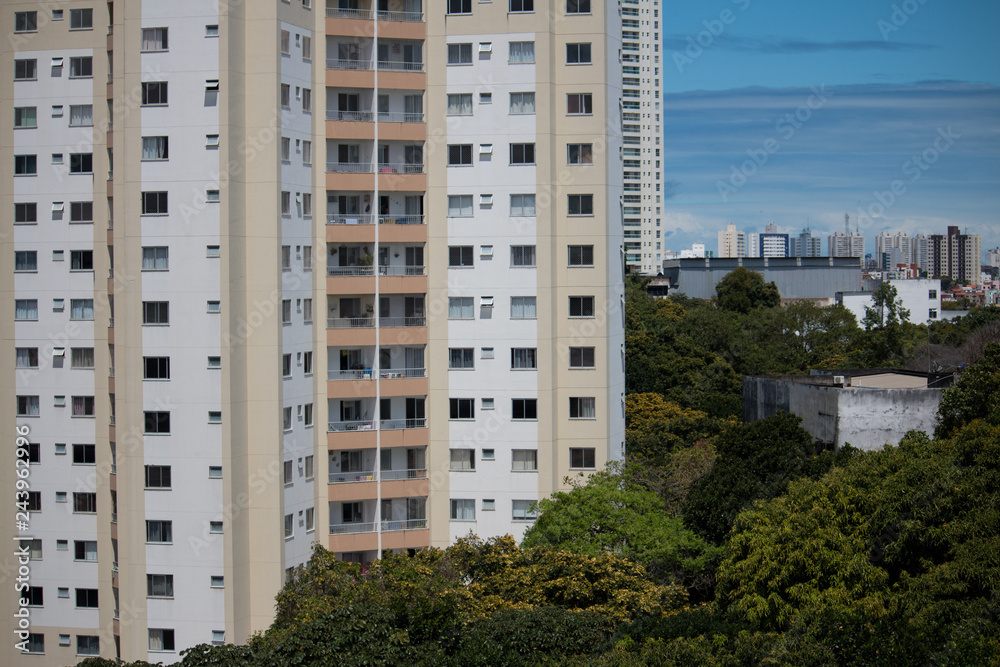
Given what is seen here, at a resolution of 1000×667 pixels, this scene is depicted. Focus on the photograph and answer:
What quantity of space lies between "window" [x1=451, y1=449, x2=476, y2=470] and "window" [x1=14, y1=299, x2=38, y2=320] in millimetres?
20480

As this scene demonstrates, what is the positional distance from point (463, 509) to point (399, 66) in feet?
71.9

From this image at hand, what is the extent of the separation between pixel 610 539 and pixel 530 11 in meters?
25.1

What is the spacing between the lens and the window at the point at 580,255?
48.7m

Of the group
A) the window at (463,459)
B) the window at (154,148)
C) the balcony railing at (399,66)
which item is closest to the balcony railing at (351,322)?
the window at (463,459)

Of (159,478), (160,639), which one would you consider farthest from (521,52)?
(160,639)

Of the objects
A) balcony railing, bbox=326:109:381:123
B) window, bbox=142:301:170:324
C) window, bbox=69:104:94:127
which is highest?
balcony railing, bbox=326:109:381:123

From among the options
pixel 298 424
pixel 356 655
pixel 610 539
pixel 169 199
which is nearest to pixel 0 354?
pixel 169 199

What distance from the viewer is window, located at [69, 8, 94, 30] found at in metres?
45.7

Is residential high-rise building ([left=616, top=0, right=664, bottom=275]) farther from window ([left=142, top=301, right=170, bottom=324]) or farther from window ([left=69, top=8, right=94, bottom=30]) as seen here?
window ([left=142, top=301, right=170, bottom=324])

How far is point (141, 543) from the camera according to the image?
143 ft

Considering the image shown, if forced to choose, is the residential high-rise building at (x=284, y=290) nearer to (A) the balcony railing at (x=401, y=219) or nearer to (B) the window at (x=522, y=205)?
(A) the balcony railing at (x=401, y=219)

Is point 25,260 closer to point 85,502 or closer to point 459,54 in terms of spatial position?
point 85,502

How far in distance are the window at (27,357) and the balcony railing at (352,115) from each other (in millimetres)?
17512

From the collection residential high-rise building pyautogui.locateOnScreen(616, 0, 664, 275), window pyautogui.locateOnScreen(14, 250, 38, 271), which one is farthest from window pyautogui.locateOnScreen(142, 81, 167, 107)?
residential high-rise building pyautogui.locateOnScreen(616, 0, 664, 275)
